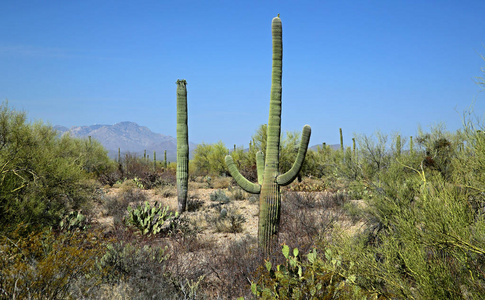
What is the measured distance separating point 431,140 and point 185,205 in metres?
12.7

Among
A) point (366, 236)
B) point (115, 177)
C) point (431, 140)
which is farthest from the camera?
point (115, 177)

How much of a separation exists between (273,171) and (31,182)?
5213mm

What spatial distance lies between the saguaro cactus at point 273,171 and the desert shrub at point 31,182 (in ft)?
13.8

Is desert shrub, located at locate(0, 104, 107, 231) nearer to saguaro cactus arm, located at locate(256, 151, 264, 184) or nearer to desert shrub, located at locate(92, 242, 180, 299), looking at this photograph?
desert shrub, located at locate(92, 242, 180, 299)

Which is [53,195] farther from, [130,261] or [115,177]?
[115,177]

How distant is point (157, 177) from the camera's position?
71.1 feet

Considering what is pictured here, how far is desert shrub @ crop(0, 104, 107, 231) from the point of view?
6.96 metres

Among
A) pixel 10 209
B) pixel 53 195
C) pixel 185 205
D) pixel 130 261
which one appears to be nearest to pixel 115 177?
pixel 185 205

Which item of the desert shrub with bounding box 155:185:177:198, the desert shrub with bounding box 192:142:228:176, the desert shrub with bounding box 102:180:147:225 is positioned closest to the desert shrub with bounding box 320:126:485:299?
the desert shrub with bounding box 102:180:147:225

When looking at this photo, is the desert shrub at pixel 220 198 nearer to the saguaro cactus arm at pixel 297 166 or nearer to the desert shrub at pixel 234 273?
the saguaro cactus arm at pixel 297 166

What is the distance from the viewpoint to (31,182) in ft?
26.3

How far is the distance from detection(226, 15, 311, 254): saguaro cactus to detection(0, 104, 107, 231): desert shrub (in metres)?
4.19

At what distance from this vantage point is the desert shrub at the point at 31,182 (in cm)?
696

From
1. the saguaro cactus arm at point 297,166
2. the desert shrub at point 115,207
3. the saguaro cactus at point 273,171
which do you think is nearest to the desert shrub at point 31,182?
the desert shrub at point 115,207
